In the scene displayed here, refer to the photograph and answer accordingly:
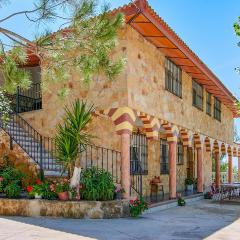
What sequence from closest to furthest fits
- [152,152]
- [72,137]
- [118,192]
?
1. [72,137]
2. [118,192]
3. [152,152]

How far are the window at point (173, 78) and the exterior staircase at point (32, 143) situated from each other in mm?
4630

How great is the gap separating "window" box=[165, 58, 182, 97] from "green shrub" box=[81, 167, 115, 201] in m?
5.25

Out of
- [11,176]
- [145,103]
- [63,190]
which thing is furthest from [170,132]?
[11,176]

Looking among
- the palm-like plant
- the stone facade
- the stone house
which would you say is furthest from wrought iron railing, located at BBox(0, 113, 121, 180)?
the palm-like plant

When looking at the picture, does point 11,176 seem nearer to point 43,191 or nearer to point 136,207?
point 43,191

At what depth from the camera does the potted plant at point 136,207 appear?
10859 millimetres

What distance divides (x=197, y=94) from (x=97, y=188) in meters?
9.69

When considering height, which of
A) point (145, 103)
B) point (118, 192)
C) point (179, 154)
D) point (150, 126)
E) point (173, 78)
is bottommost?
point (118, 192)

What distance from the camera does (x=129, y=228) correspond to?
29.6 feet

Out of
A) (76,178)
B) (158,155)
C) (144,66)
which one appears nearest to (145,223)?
(76,178)

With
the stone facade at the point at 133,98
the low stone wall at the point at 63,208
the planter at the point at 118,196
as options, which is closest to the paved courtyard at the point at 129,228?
the low stone wall at the point at 63,208

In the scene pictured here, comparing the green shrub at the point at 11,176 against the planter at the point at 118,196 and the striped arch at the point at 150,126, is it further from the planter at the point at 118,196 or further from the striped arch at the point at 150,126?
the striped arch at the point at 150,126

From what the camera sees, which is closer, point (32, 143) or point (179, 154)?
point (32, 143)

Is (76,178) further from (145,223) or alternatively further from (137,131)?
(137,131)
